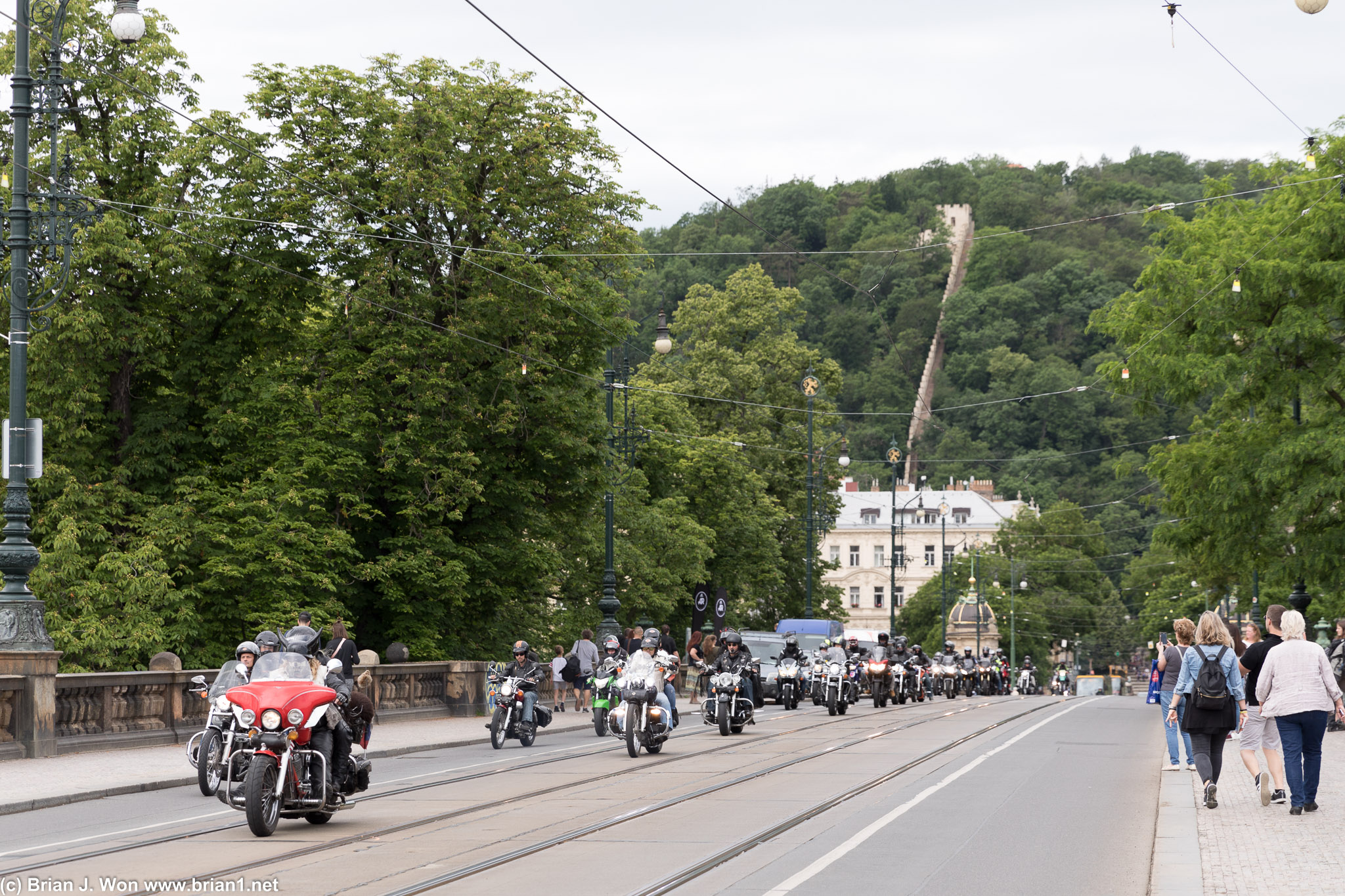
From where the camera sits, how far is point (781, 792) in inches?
601

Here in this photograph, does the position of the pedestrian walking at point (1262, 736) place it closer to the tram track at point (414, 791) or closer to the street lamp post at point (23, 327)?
the tram track at point (414, 791)

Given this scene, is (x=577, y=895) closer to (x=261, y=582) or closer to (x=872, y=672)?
(x=261, y=582)

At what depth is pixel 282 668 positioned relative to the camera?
12383mm

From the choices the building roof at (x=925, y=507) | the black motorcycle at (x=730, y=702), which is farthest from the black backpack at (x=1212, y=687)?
the building roof at (x=925, y=507)

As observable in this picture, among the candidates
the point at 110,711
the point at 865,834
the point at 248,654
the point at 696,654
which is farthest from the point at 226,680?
the point at 696,654

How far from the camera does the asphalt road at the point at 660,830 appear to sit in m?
9.81

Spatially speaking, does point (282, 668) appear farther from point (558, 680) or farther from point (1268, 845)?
point (558, 680)

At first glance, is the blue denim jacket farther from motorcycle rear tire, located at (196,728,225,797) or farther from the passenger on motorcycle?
the passenger on motorcycle

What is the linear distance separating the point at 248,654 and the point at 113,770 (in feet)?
14.6

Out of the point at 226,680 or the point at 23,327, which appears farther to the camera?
the point at 23,327

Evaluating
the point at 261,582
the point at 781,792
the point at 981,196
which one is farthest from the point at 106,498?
the point at 981,196

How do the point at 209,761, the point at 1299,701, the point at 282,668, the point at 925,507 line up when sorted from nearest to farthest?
the point at 282,668 < the point at 1299,701 < the point at 209,761 < the point at 925,507

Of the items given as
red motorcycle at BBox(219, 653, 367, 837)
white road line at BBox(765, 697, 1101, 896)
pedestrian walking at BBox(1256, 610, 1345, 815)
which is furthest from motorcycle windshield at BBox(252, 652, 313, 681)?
pedestrian walking at BBox(1256, 610, 1345, 815)

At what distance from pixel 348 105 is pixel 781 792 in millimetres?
22106
